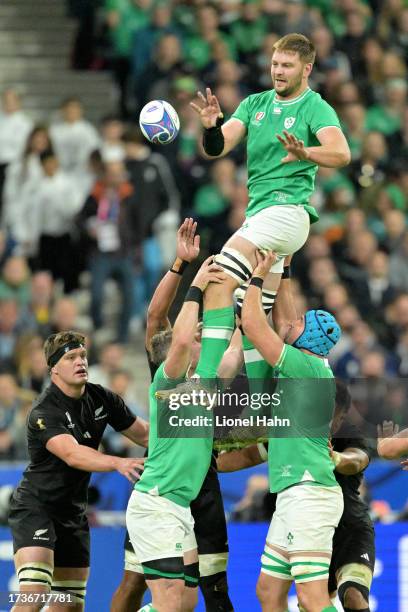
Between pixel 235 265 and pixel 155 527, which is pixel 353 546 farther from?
pixel 235 265

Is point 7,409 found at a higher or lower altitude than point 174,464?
higher

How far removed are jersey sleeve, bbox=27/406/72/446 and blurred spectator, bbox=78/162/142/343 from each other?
5401 millimetres

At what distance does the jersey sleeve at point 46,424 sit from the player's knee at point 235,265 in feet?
4.95

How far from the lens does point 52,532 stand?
10.1m

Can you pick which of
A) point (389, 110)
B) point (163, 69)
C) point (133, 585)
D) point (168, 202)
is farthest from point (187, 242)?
point (389, 110)

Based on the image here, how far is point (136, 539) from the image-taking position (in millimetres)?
9281

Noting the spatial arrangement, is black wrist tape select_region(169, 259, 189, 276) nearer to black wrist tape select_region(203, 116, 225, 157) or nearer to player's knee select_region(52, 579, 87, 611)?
black wrist tape select_region(203, 116, 225, 157)

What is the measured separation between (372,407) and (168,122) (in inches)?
184

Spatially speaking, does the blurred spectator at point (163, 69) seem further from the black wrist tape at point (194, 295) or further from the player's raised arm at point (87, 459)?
the black wrist tape at point (194, 295)

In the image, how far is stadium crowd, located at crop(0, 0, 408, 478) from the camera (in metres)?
15.1

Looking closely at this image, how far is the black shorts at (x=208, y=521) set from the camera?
10.0m

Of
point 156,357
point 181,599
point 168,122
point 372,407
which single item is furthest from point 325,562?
point 372,407

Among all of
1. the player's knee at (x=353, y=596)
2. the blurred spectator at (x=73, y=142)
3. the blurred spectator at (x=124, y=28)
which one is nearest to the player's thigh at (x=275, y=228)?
the player's knee at (x=353, y=596)

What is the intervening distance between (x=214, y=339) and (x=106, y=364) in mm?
5219
